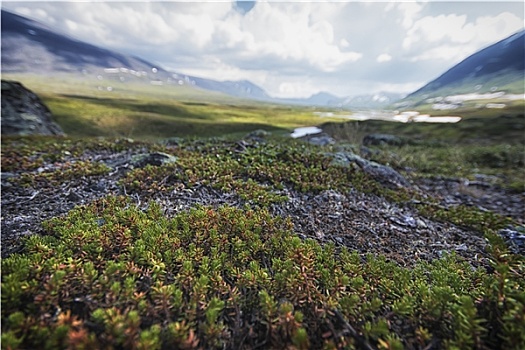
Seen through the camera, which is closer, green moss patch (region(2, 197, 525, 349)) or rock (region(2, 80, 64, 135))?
green moss patch (region(2, 197, 525, 349))

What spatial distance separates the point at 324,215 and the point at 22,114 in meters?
37.4

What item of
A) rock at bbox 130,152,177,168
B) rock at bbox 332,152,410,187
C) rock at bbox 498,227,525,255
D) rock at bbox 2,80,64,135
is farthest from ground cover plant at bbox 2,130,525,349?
rock at bbox 2,80,64,135

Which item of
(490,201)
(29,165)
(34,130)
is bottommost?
(490,201)

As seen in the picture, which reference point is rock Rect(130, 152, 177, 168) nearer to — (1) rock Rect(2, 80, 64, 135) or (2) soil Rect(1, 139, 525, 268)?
(2) soil Rect(1, 139, 525, 268)

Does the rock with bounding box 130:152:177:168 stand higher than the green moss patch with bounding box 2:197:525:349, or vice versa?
the rock with bounding box 130:152:177:168

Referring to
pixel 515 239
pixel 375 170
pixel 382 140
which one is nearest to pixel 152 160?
pixel 375 170

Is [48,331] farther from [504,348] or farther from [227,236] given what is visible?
[504,348]

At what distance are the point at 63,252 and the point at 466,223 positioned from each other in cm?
978

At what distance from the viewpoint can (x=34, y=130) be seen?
29.5 meters

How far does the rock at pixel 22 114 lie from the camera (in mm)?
28425

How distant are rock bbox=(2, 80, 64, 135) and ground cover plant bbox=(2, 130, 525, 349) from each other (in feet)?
90.8

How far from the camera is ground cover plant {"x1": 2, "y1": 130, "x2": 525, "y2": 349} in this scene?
300 centimetres

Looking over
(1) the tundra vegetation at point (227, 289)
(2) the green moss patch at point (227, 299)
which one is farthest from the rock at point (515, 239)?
(2) the green moss patch at point (227, 299)

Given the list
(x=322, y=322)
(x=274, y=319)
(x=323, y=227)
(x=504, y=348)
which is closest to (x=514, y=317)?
(x=504, y=348)
